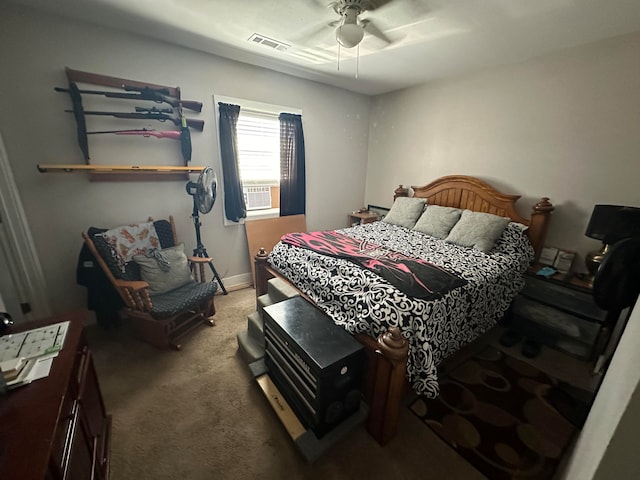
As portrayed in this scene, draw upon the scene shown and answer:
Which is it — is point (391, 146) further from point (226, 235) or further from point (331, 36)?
point (226, 235)

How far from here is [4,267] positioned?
1927 millimetres

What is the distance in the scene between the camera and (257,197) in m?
3.38

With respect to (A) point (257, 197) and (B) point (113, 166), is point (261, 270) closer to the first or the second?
(A) point (257, 197)

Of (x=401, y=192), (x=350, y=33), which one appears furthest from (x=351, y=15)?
(x=401, y=192)

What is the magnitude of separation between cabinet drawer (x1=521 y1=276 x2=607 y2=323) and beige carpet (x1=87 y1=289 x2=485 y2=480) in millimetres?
1566

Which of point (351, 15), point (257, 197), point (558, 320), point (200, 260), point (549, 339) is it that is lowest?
point (549, 339)

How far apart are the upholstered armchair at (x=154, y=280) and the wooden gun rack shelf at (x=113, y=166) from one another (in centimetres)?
45

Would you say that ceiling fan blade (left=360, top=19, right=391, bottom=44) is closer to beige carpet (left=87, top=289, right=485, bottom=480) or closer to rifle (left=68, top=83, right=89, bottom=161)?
rifle (left=68, top=83, right=89, bottom=161)

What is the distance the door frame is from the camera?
6.13 ft

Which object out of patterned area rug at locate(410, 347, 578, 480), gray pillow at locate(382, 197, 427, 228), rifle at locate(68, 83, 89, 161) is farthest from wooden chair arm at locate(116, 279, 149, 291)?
gray pillow at locate(382, 197, 427, 228)

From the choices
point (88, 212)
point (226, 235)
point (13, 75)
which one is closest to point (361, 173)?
point (226, 235)

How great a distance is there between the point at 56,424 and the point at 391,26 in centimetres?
281

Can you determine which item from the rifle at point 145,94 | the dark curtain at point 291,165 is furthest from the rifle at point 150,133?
the dark curtain at point 291,165

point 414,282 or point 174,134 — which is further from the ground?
point 174,134
